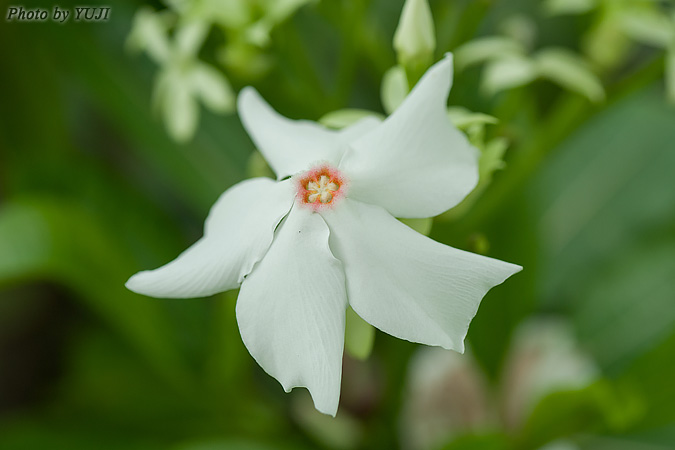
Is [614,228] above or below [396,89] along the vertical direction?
below

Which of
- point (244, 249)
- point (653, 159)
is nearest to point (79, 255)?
point (244, 249)

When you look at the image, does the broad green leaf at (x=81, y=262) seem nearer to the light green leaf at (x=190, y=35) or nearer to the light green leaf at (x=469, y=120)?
the light green leaf at (x=190, y=35)

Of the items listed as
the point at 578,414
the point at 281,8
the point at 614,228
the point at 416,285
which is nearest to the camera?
the point at 416,285

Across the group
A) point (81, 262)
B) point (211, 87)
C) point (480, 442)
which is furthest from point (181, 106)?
point (480, 442)

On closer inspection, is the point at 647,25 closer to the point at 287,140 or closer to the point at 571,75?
the point at 571,75

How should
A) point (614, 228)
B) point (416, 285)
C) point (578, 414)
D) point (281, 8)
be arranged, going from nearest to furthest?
point (416, 285), point (281, 8), point (578, 414), point (614, 228)

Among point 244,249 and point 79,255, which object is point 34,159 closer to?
point 79,255
